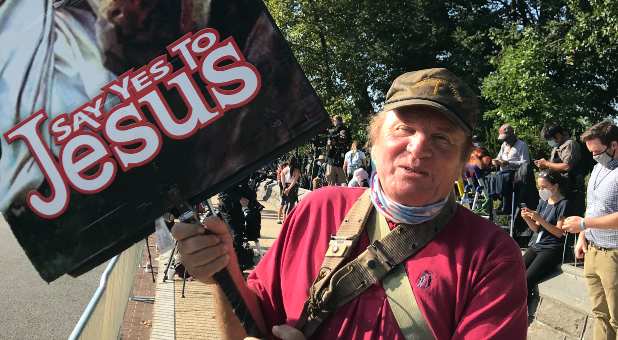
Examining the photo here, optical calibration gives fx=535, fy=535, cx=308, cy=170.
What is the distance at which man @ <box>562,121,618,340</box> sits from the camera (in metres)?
4.04

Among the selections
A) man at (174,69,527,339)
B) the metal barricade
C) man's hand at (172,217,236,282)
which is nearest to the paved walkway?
the metal barricade

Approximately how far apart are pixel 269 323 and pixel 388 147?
737 mm

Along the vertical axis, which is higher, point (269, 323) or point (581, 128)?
point (269, 323)

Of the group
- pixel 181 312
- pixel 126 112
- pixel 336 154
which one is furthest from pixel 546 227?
pixel 336 154

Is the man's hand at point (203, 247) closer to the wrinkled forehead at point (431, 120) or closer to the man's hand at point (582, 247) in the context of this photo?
the wrinkled forehead at point (431, 120)

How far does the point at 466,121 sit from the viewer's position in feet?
5.49

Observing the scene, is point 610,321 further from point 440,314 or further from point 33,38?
point 33,38

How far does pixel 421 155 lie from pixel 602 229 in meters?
3.08

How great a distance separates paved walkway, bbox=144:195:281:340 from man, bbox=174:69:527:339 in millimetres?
3143

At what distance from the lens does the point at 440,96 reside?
1635 millimetres

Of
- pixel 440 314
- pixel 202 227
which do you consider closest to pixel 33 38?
pixel 202 227

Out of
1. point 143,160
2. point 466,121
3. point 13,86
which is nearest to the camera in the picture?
point 13,86

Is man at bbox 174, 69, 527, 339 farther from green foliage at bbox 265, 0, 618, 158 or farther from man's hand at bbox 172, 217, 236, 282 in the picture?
green foliage at bbox 265, 0, 618, 158

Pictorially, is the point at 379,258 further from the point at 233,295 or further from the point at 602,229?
the point at 602,229
